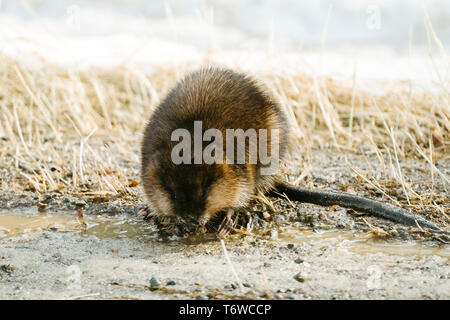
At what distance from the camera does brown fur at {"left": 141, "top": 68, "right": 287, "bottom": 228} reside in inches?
144

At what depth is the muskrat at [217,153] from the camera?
12.1ft

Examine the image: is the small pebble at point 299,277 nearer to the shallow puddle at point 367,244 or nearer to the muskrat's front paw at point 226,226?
the shallow puddle at point 367,244

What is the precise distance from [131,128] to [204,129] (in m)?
4.52

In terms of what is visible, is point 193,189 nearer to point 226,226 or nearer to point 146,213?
point 226,226

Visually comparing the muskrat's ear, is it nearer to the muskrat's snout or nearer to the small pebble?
the muskrat's snout

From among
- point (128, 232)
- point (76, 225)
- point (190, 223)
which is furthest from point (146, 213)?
point (190, 223)

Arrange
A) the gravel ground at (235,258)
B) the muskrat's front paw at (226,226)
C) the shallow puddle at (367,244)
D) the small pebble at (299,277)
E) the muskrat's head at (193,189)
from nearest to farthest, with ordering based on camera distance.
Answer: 1. the gravel ground at (235,258)
2. the small pebble at (299,277)
3. the shallow puddle at (367,244)
4. the muskrat's head at (193,189)
5. the muskrat's front paw at (226,226)

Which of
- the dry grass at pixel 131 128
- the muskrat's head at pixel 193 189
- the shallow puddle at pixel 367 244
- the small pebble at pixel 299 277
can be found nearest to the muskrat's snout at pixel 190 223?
the muskrat's head at pixel 193 189

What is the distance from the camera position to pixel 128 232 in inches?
160

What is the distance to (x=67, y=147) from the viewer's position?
6.75 meters

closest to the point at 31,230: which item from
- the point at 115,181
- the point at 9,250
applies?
the point at 9,250

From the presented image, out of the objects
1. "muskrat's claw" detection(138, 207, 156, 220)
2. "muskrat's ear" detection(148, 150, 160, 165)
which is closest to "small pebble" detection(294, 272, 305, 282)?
"muskrat's ear" detection(148, 150, 160, 165)
